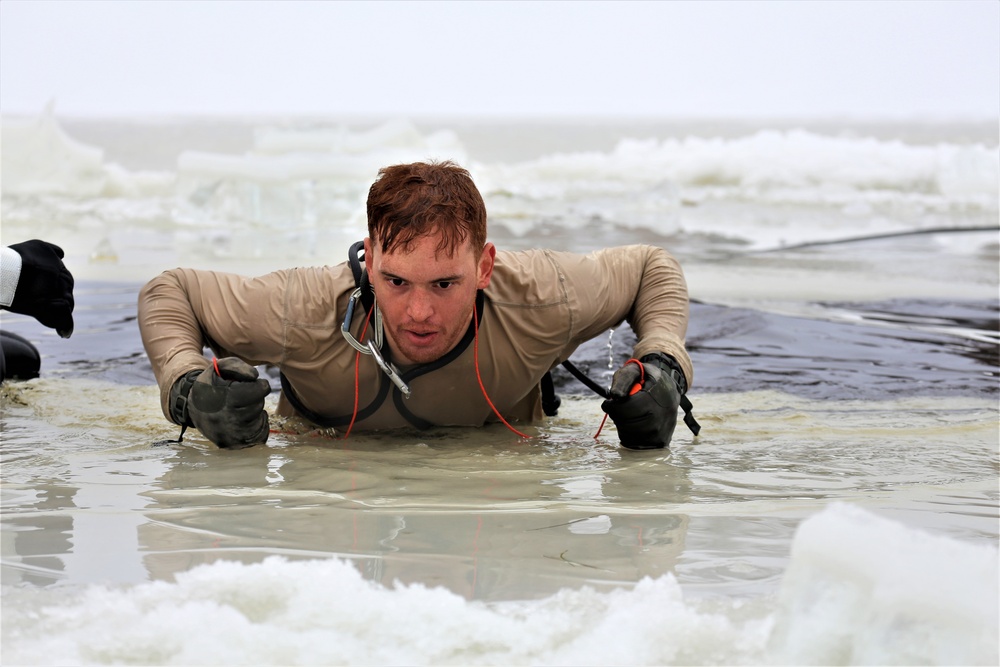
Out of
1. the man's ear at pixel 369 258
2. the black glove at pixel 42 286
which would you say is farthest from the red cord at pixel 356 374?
the black glove at pixel 42 286

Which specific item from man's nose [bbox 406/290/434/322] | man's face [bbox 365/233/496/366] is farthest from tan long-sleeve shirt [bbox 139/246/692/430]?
man's nose [bbox 406/290/434/322]

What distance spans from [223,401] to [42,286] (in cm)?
87

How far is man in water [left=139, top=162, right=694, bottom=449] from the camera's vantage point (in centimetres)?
298

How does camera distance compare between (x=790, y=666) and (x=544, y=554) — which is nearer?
(x=790, y=666)

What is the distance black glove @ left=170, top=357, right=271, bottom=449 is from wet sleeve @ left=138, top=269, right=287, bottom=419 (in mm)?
169

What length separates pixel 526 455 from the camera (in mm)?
3230

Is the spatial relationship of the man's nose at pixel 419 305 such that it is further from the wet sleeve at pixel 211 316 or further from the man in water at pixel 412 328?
the wet sleeve at pixel 211 316

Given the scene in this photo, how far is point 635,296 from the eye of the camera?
3727 mm

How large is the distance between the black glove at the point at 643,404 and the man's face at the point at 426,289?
506mm

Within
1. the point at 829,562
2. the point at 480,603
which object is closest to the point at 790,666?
the point at 829,562

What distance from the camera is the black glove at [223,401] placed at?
9.76 feet

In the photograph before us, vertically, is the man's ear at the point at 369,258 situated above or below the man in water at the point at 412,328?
above

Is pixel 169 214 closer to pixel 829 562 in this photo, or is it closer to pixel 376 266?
pixel 376 266

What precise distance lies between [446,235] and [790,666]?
163 centimetres
